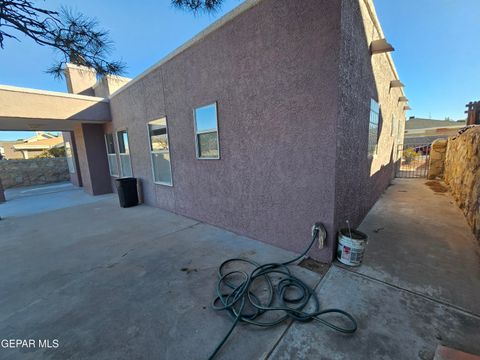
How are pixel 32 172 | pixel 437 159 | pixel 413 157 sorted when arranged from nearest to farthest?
pixel 437 159 < pixel 32 172 < pixel 413 157

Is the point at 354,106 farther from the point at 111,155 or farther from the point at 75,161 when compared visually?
the point at 75,161

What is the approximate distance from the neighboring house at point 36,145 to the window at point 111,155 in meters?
19.7

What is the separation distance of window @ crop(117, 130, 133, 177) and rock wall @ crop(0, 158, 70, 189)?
8.00 m

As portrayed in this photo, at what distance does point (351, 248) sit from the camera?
2402 millimetres

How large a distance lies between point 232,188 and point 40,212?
20.1 feet

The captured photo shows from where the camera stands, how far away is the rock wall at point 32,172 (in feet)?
33.9

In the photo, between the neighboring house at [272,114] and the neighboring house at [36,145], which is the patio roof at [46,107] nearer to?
the neighboring house at [272,114]

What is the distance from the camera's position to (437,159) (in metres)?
8.27

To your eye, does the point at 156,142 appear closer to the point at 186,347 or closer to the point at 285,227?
the point at 285,227

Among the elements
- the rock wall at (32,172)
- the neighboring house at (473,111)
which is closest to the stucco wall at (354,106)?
the neighboring house at (473,111)

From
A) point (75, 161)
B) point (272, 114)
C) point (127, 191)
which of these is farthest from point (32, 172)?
point (272, 114)

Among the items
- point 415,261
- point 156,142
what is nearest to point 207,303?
point 415,261

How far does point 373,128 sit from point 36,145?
33753 mm

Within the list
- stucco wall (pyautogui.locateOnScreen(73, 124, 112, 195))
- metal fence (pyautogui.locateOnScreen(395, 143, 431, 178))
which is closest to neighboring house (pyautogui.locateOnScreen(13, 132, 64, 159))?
stucco wall (pyautogui.locateOnScreen(73, 124, 112, 195))
